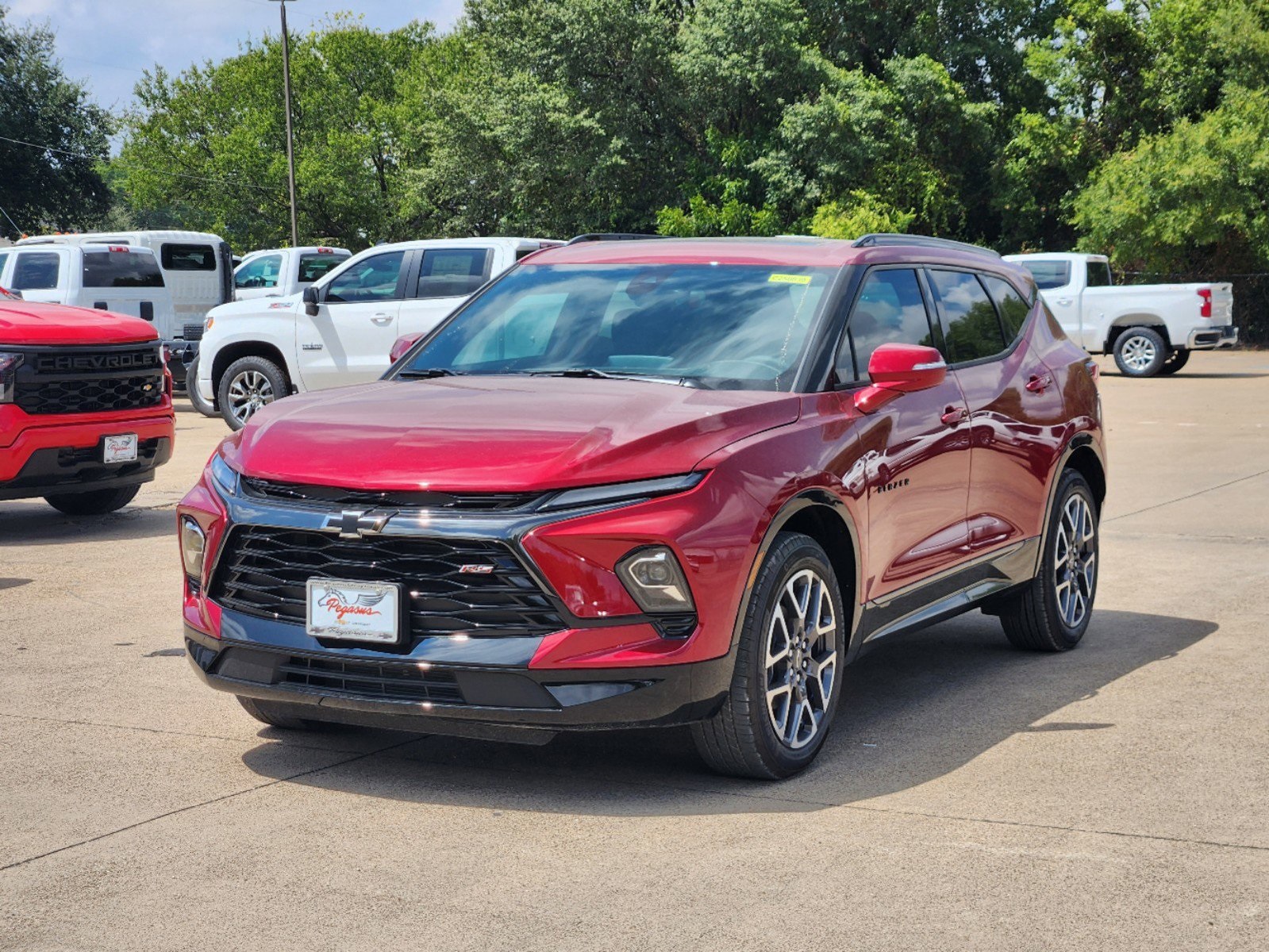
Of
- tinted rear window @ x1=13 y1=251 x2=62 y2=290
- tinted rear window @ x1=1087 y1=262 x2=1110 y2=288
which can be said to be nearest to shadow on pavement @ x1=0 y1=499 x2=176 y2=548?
tinted rear window @ x1=13 y1=251 x2=62 y2=290

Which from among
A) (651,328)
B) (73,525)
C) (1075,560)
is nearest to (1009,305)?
(1075,560)

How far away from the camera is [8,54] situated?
58125 mm

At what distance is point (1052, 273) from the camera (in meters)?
29.0

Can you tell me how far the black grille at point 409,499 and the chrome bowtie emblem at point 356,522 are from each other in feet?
0.13

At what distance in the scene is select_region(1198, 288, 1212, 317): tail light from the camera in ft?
89.1

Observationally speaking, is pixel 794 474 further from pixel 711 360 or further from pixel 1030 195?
pixel 1030 195

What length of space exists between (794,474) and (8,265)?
19997mm

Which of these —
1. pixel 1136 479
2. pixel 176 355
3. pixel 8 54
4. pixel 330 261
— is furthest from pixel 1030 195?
pixel 8 54

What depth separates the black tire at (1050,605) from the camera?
700 cm

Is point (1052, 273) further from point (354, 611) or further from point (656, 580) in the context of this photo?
point (354, 611)

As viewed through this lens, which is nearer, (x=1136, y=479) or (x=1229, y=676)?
(x=1229, y=676)

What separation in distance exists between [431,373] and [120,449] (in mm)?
5384

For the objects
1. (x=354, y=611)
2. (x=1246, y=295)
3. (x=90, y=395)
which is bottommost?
(x=354, y=611)

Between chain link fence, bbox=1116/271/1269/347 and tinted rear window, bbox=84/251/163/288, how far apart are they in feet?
76.4
